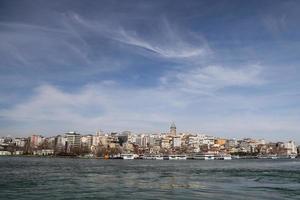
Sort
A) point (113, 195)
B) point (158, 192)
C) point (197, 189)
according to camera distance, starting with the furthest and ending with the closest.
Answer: point (197, 189) < point (158, 192) < point (113, 195)

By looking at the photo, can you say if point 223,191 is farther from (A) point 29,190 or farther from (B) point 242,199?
(A) point 29,190

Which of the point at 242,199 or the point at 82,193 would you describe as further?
→ the point at 82,193

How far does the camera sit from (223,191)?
34.2 meters

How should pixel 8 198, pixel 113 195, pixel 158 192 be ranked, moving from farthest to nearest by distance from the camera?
1. pixel 158 192
2. pixel 113 195
3. pixel 8 198

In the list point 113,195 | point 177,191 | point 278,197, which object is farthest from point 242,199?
point 113,195

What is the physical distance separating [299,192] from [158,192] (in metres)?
12.0

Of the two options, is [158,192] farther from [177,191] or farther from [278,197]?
[278,197]

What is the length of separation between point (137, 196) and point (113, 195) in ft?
5.85

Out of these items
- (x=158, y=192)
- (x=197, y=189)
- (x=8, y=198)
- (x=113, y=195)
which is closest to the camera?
(x=8, y=198)

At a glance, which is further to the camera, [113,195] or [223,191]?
[223,191]

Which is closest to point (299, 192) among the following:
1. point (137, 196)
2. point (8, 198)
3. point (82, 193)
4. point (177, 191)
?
point (177, 191)

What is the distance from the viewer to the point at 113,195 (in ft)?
99.3

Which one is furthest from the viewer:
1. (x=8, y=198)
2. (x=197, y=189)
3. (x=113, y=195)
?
(x=197, y=189)

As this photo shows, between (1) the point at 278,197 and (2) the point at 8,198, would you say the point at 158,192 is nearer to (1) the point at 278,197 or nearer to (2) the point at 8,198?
(1) the point at 278,197
